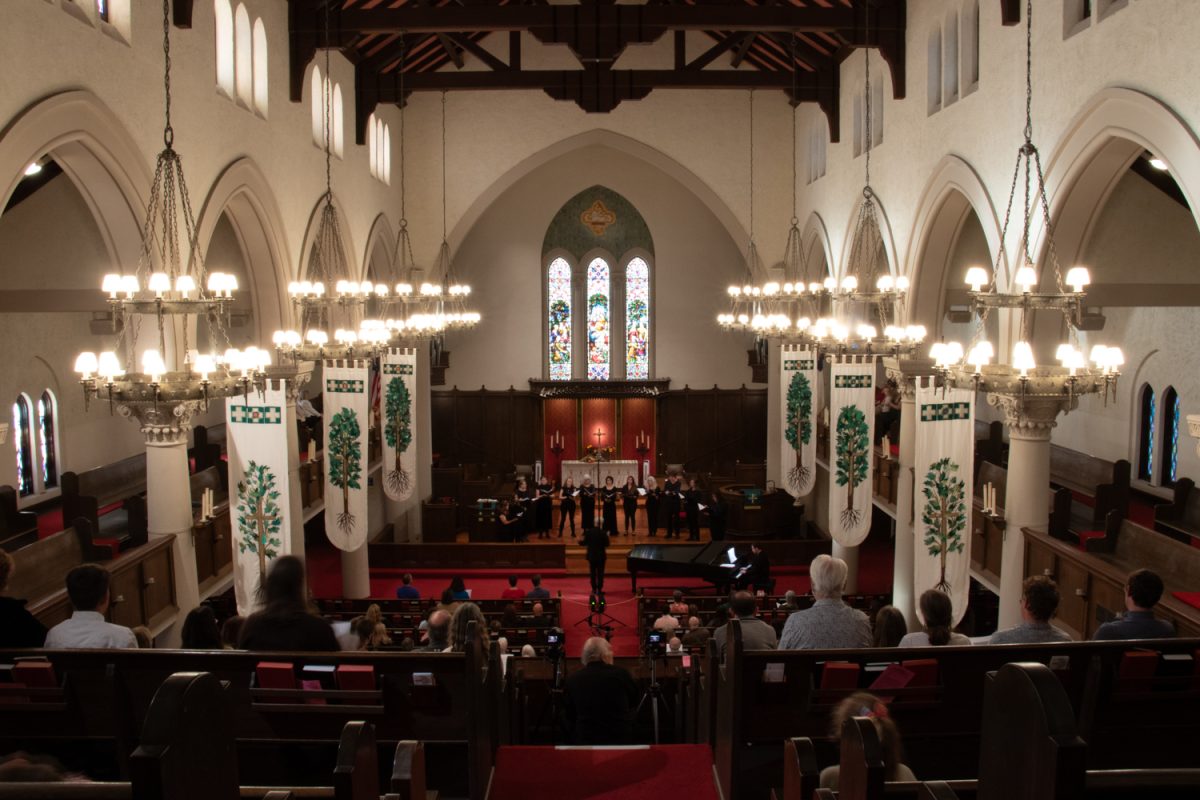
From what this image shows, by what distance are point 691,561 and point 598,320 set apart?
12.2 meters

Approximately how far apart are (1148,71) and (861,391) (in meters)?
7.11

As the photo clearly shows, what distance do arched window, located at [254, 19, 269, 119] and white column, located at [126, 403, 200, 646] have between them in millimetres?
5209

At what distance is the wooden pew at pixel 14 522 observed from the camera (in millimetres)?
13195

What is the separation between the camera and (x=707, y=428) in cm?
2745

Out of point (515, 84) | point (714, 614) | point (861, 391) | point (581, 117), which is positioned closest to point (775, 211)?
point (581, 117)

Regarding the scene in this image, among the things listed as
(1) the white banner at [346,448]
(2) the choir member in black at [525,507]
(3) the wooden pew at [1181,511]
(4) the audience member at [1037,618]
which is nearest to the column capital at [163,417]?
(1) the white banner at [346,448]

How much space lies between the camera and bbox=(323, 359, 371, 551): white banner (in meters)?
14.0

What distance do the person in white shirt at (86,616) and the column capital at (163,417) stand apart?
225cm

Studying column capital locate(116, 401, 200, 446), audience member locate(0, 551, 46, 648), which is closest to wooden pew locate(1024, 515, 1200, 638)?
column capital locate(116, 401, 200, 446)

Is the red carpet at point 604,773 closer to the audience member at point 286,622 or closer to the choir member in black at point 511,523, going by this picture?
the audience member at point 286,622

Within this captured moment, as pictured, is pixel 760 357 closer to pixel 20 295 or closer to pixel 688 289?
pixel 688 289

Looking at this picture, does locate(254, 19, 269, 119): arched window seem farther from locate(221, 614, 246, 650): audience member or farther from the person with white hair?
the person with white hair

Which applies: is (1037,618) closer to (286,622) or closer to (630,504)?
(286,622)

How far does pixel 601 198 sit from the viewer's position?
90.1 feet
